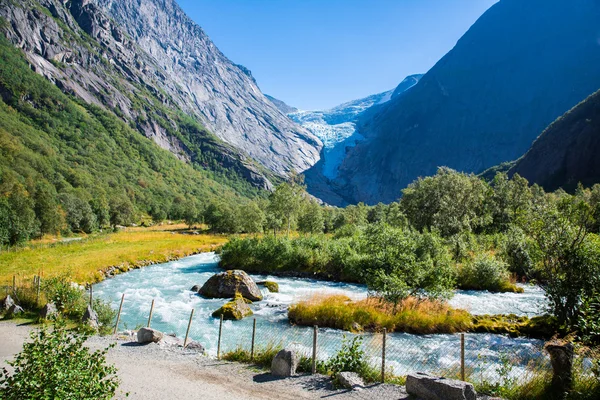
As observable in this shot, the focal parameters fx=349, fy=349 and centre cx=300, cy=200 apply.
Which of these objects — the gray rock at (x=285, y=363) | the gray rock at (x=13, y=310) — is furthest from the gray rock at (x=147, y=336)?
the gray rock at (x=13, y=310)

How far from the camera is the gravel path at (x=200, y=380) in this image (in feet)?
37.5

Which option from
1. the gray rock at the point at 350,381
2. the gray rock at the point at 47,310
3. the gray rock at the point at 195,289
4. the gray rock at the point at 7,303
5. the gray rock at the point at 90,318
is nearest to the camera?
the gray rock at the point at 350,381

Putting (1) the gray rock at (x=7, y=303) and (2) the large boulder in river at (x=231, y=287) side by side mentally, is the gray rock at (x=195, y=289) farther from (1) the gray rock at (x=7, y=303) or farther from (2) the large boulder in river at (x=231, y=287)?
(1) the gray rock at (x=7, y=303)

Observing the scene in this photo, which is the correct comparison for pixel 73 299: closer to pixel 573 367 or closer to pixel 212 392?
pixel 212 392

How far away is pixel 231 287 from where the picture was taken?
30.5 m

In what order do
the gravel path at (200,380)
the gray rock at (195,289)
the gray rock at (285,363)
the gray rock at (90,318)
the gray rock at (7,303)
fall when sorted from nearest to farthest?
the gravel path at (200,380)
the gray rock at (285,363)
the gray rock at (90,318)
the gray rock at (7,303)
the gray rock at (195,289)

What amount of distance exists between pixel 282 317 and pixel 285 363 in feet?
39.7

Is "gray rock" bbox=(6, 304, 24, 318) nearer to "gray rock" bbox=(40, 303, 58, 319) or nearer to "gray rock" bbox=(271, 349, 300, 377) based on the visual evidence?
"gray rock" bbox=(40, 303, 58, 319)

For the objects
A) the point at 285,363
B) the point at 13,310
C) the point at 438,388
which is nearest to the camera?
the point at 438,388

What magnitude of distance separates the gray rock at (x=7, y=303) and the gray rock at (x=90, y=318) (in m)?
6.10

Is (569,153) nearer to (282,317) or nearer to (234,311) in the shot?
(282,317)

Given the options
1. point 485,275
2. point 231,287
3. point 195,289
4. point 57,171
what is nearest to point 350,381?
point 231,287

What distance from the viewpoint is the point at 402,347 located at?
19078 millimetres

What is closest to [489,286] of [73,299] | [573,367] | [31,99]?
[573,367]
